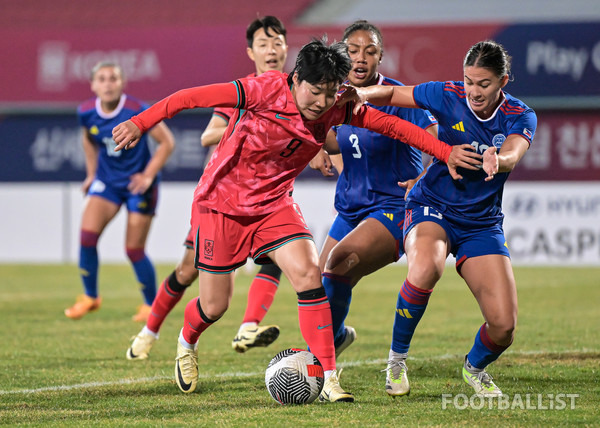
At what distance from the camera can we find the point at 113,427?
4.01m

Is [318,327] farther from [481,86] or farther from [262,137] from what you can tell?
[481,86]

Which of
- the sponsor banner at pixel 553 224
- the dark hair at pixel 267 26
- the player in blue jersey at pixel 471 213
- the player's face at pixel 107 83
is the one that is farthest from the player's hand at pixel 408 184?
the sponsor banner at pixel 553 224

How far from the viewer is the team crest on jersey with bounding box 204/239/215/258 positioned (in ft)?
15.7

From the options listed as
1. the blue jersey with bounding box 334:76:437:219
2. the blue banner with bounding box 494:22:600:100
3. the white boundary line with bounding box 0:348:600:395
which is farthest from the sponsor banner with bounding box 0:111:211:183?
the blue jersey with bounding box 334:76:437:219

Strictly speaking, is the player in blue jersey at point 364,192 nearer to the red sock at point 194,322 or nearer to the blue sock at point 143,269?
the red sock at point 194,322

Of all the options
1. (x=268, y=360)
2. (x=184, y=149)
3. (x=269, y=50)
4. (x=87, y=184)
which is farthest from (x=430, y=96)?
(x=184, y=149)

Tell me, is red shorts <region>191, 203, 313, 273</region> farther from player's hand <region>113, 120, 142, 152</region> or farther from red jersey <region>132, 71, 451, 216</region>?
player's hand <region>113, 120, 142, 152</region>

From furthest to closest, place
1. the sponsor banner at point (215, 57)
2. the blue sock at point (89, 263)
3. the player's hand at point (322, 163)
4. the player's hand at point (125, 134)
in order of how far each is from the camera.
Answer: the sponsor banner at point (215, 57) → the blue sock at point (89, 263) → the player's hand at point (322, 163) → the player's hand at point (125, 134)

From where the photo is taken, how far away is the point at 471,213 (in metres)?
4.75

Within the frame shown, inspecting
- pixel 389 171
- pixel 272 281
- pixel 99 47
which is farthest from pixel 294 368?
pixel 99 47

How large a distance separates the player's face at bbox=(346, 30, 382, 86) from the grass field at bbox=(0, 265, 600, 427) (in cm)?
181

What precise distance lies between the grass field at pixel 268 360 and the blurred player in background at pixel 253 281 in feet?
0.52

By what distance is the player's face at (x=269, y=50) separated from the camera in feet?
20.4

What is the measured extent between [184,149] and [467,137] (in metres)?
14.9
